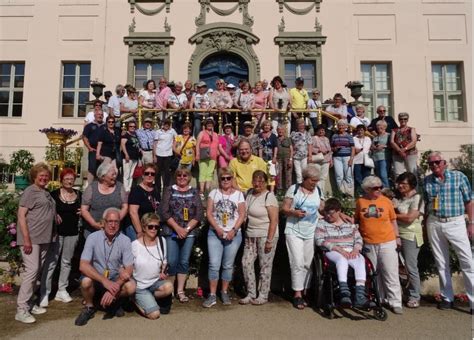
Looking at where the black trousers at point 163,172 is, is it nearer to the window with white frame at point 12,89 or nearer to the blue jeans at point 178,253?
the blue jeans at point 178,253

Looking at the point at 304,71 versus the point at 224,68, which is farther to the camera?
the point at 304,71

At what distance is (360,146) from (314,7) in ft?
24.7

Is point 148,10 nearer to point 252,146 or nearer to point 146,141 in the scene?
point 146,141

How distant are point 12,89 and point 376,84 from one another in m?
13.0

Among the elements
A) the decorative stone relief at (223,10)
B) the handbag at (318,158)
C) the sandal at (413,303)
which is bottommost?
Result: the sandal at (413,303)

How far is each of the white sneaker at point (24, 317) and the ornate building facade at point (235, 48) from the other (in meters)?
9.62

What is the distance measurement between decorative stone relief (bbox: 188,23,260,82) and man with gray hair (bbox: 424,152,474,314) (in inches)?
346

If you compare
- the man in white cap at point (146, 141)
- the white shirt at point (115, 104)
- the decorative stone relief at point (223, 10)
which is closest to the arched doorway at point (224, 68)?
the decorative stone relief at point (223, 10)

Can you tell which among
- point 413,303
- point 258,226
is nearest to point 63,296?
point 258,226

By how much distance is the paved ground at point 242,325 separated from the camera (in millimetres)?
3836

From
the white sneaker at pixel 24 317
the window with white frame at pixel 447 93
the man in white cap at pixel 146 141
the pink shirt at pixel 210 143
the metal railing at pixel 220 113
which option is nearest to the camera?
the white sneaker at pixel 24 317

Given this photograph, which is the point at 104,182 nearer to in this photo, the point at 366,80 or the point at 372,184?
the point at 372,184

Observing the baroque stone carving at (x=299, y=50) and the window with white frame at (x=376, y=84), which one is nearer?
the baroque stone carving at (x=299, y=50)

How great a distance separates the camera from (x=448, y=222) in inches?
186
